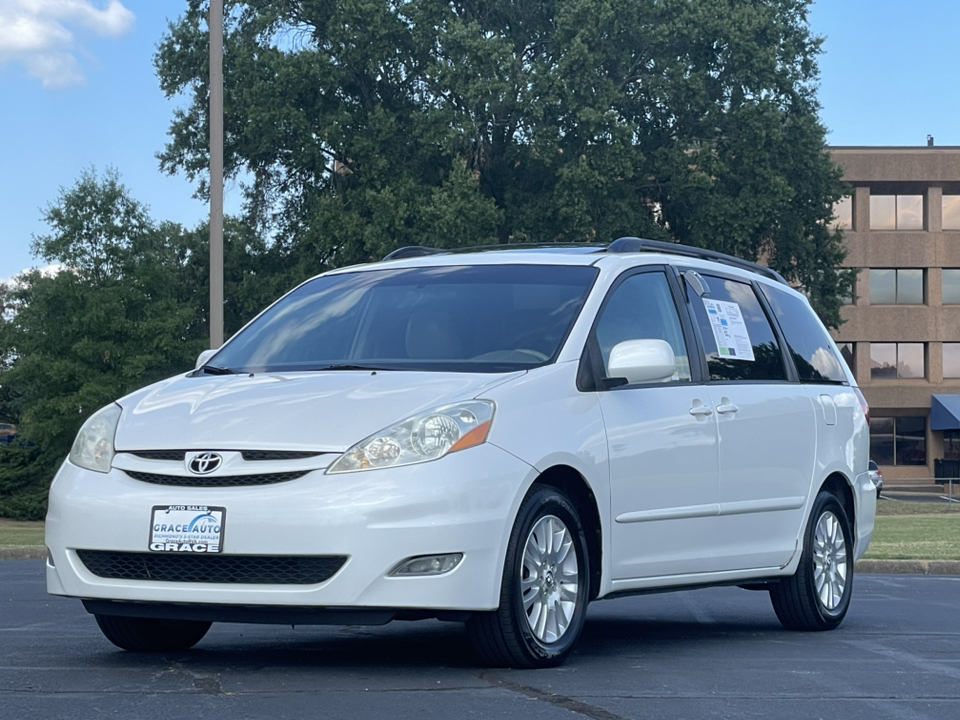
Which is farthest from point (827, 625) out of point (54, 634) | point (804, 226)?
point (804, 226)

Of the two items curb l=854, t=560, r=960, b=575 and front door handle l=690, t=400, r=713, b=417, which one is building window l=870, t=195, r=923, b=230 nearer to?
curb l=854, t=560, r=960, b=575

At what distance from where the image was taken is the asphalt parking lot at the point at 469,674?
16.9 ft

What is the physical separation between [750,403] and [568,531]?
6.25ft

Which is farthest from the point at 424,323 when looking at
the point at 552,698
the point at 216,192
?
the point at 216,192

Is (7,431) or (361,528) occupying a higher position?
(361,528)

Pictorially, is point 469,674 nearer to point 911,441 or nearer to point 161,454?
point 161,454

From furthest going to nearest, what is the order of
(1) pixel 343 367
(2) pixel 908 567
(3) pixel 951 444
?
(3) pixel 951 444 < (2) pixel 908 567 < (1) pixel 343 367

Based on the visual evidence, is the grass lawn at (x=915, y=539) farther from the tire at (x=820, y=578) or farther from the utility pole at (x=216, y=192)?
the tire at (x=820, y=578)

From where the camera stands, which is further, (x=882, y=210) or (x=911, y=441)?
(x=882, y=210)

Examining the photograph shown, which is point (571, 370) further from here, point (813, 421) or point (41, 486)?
point (41, 486)

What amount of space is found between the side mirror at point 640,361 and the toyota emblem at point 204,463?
1.80 m

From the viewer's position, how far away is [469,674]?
594 cm

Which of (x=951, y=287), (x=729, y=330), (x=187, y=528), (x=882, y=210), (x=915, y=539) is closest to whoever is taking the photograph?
(x=187, y=528)

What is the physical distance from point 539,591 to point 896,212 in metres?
62.2
